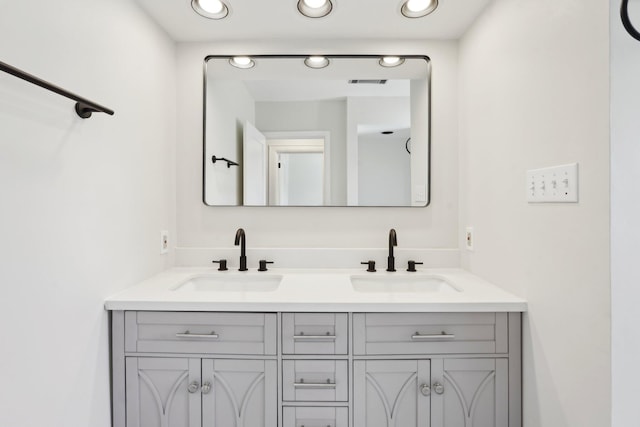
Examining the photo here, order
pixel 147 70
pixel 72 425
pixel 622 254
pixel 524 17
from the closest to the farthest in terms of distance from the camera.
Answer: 1. pixel 622 254
2. pixel 72 425
3. pixel 524 17
4. pixel 147 70

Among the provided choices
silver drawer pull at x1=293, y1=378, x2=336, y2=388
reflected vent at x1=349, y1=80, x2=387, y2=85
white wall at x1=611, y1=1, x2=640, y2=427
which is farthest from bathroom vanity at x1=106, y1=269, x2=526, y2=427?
reflected vent at x1=349, y1=80, x2=387, y2=85

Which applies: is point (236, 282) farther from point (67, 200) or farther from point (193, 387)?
point (67, 200)

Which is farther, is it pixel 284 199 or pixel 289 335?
pixel 284 199

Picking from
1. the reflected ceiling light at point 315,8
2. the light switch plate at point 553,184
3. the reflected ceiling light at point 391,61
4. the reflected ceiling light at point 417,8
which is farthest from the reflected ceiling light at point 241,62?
the light switch plate at point 553,184

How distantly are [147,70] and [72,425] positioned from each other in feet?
4.58

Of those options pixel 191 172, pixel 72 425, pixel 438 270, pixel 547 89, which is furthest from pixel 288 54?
pixel 72 425

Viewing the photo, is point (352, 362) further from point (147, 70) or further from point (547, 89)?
point (147, 70)

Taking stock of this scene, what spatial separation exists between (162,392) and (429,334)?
3.25 feet

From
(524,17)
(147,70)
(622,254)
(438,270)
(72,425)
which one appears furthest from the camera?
(438,270)

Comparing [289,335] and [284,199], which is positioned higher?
[284,199]

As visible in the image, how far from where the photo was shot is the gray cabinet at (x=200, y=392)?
1.17 m

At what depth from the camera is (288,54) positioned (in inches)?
67.9

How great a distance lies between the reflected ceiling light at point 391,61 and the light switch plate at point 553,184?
933 millimetres

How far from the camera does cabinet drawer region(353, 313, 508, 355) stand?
1.17m
